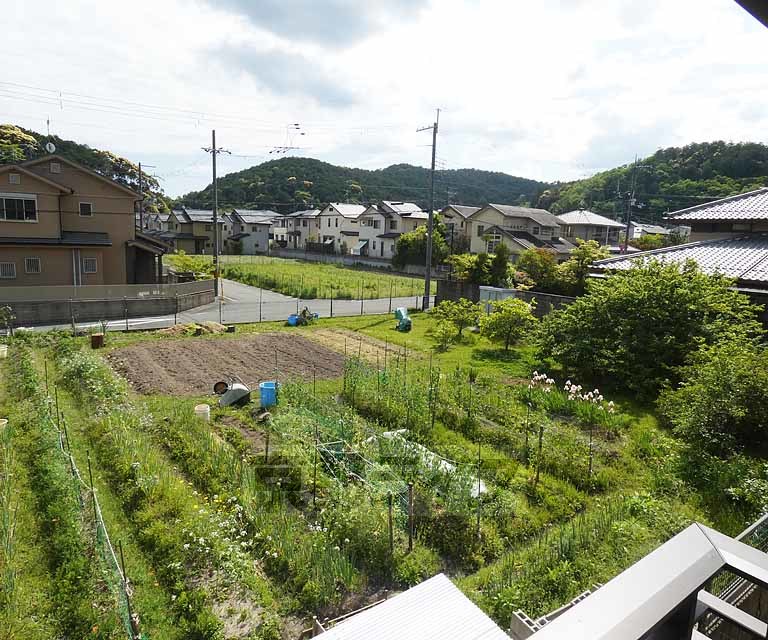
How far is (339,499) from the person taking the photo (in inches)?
221

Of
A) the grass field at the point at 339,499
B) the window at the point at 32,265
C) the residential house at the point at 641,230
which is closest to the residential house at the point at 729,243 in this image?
the grass field at the point at 339,499

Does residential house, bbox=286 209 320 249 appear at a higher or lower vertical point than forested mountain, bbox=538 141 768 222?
lower

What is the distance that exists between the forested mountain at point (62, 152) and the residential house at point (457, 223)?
24130mm

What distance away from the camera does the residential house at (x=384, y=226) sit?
1837 inches

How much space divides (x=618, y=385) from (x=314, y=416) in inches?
277

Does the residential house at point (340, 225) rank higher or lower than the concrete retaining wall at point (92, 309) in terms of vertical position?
higher

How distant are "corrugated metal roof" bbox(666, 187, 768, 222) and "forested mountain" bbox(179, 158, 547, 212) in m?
43.1

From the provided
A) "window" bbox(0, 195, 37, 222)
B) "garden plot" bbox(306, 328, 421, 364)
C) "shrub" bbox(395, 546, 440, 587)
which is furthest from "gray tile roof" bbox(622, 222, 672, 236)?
"shrub" bbox(395, 546, 440, 587)

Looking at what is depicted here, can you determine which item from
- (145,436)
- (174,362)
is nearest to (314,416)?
(145,436)

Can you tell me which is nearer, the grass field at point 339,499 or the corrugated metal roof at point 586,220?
the grass field at point 339,499

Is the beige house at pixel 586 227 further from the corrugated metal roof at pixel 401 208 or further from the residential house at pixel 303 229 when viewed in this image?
the residential house at pixel 303 229

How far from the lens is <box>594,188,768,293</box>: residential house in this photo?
472 inches

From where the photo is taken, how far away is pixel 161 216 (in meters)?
60.9

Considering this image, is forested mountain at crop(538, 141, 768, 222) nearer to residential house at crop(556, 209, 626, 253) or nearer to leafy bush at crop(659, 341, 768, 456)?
residential house at crop(556, 209, 626, 253)
